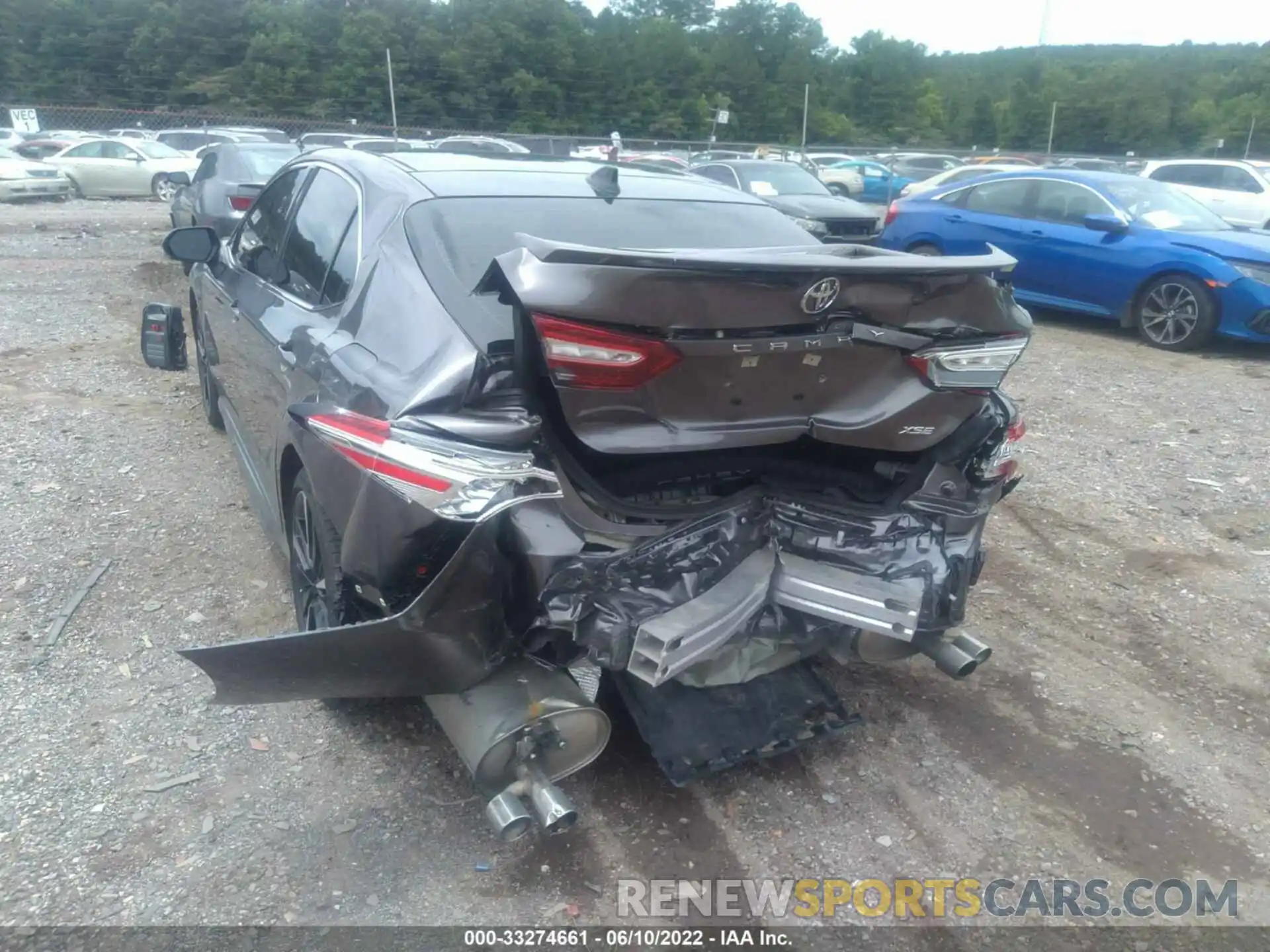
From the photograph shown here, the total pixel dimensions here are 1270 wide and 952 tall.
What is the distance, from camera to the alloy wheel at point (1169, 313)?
9031 mm

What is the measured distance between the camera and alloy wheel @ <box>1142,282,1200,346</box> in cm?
903

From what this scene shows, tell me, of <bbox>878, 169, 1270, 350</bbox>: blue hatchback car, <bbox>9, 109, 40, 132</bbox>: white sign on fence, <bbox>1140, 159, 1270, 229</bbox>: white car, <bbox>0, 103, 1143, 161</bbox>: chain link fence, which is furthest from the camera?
<bbox>9, 109, 40, 132</bbox>: white sign on fence

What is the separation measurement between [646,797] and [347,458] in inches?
55.1

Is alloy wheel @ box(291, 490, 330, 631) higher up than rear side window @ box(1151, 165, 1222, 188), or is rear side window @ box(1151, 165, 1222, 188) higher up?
rear side window @ box(1151, 165, 1222, 188)

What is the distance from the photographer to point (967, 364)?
2916mm

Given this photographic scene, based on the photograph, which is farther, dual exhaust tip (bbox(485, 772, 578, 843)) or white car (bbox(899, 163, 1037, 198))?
white car (bbox(899, 163, 1037, 198))

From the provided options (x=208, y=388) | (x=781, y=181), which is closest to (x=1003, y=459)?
(x=208, y=388)

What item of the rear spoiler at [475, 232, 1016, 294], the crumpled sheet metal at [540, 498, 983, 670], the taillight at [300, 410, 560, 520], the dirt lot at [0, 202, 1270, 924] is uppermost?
the rear spoiler at [475, 232, 1016, 294]

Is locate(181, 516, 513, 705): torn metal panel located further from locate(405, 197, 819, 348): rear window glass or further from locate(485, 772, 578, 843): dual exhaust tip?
locate(405, 197, 819, 348): rear window glass

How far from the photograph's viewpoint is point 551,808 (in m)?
2.59

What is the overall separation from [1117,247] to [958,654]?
7.63m

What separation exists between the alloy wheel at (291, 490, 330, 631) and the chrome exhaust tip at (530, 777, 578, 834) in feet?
3.03

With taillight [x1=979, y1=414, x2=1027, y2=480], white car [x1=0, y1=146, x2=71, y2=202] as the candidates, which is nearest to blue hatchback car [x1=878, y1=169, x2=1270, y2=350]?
taillight [x1=979, y1=414, x2=1027, y2=480]

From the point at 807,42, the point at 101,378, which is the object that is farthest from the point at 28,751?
the point at 807,42
